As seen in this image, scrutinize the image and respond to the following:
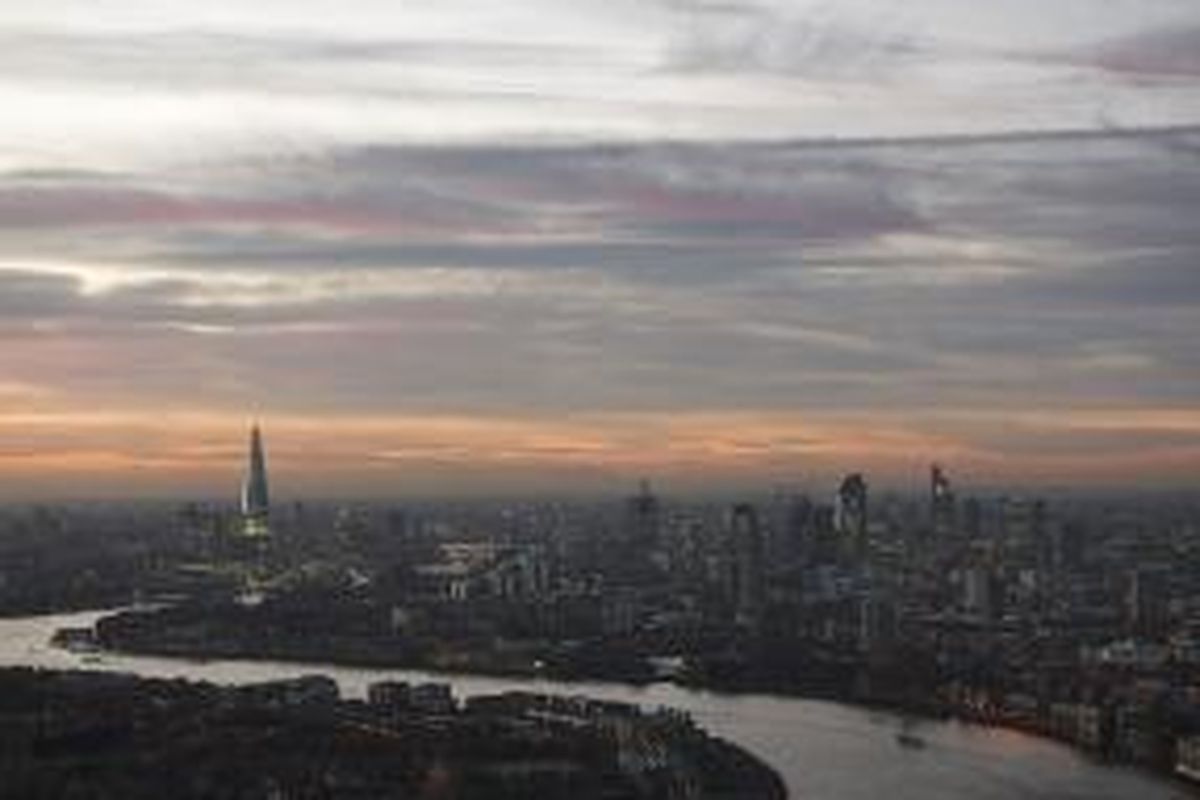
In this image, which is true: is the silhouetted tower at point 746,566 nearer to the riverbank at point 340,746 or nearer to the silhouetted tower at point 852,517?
the silhouetted tower at point 852,517

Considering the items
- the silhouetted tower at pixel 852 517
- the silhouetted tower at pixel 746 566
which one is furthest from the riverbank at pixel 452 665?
Result: the silhouetted tower at pixel 852 517

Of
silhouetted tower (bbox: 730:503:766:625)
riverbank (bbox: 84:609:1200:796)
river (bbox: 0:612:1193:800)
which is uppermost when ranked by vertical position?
silhouetted tower (bbox: 730:503:766:625)

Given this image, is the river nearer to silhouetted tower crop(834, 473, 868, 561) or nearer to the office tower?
the office tower

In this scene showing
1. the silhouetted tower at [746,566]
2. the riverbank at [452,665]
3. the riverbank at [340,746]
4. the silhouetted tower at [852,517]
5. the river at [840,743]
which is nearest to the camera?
the riverbank at [340,746]

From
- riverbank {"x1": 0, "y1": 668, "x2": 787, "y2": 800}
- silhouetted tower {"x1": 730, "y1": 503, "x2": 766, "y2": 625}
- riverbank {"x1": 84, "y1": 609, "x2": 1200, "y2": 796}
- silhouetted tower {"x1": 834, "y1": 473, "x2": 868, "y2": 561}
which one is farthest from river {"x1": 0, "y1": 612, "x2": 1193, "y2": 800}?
silhouetted tower {"x1": 834, "y1": 473, "x2": 868, "y2": 561}

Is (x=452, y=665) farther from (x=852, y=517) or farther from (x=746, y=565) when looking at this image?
(x=852, y=517)

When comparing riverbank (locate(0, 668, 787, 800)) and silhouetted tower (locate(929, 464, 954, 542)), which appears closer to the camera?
riverbank (locate(0, 668, 787, 800))

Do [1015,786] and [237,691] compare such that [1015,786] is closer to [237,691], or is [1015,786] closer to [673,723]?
[673,723]
